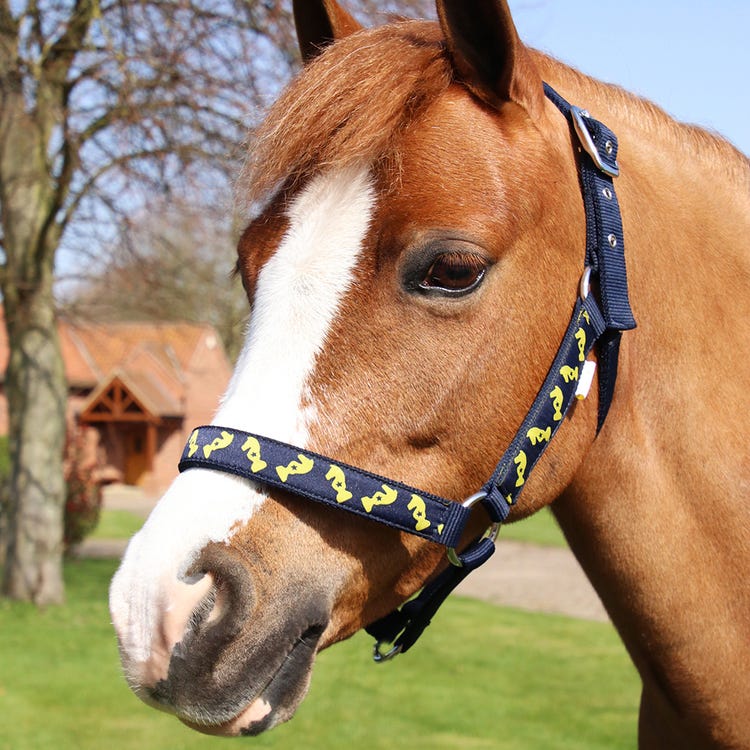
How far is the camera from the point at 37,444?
10438 mm

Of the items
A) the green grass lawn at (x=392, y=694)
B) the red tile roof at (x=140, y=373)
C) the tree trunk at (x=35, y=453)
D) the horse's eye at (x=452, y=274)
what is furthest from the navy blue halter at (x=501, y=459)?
the red tile roof at (x=140, y=373)

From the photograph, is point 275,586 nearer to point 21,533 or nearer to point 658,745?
point 658,745

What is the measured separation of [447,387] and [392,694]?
646cm

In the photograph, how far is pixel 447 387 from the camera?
5.98 ft

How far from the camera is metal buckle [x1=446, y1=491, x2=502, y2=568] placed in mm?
1860

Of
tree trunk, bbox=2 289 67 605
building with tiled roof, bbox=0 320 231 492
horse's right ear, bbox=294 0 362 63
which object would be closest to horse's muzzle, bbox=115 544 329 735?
horse's right ear, bbox=294 0 362 63

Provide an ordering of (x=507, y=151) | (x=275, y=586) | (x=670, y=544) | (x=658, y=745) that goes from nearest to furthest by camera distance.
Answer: (x=275, y=586), (x=507, y=151), (x=670, y=544), (x=658, y=745)

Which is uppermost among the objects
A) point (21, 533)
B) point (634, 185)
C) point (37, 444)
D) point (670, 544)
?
point (634, 185)

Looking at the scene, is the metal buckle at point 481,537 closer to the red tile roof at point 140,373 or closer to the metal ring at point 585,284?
the metal ring at point 585,284

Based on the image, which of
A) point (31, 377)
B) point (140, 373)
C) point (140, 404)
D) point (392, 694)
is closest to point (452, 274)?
point (392, 694)

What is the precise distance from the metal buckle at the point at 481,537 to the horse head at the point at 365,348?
0.10 ft

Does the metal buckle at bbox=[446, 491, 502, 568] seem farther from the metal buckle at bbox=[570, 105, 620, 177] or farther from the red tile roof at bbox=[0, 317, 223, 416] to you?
the red tile roof at bbox=[0, 317, 223, 416]

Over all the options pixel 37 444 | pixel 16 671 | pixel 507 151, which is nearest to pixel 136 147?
pixel 37 444

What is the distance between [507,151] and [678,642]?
1179 millimetres
